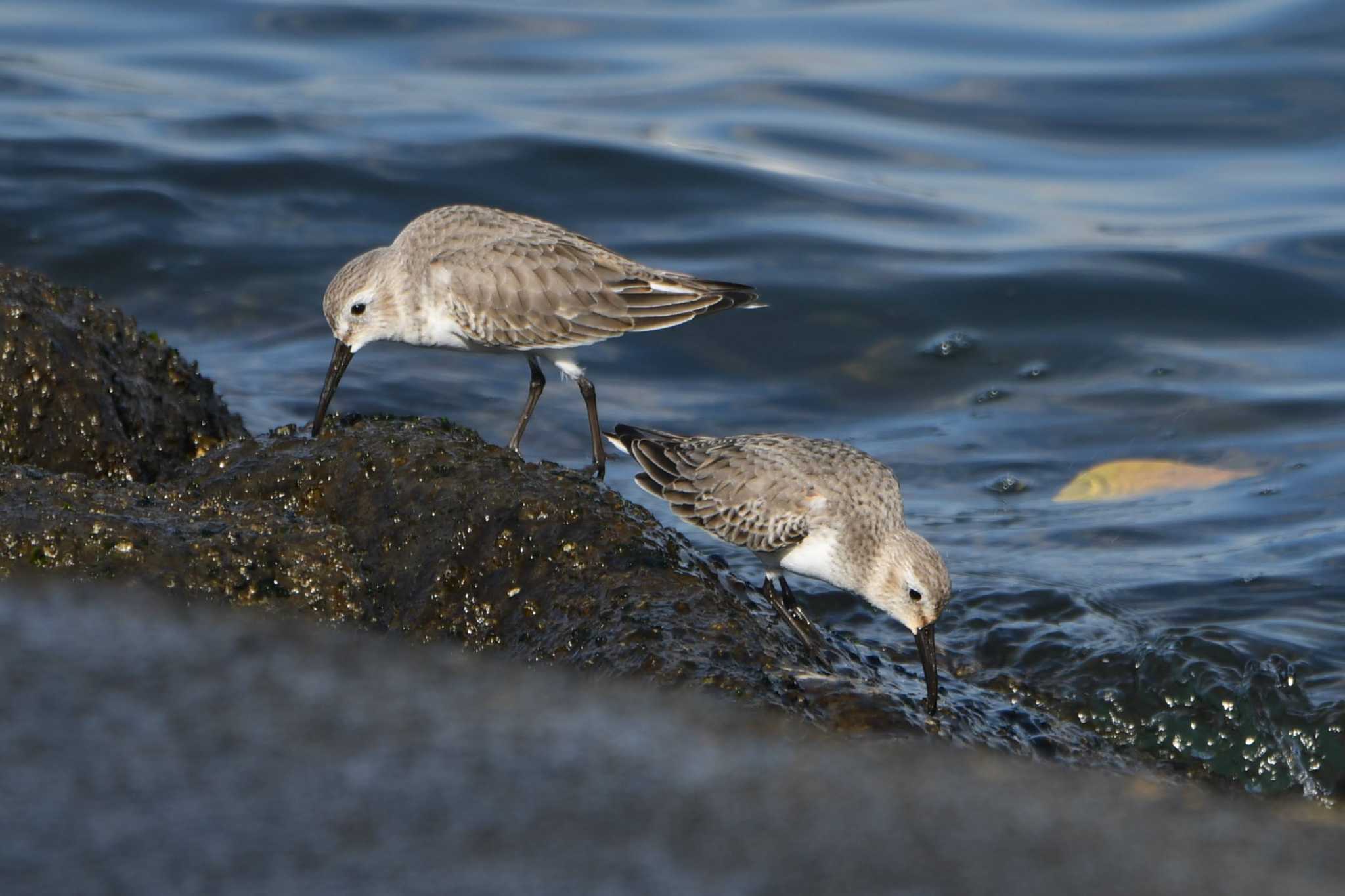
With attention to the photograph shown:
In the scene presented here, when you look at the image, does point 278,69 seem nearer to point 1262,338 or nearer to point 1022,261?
point 1022,261

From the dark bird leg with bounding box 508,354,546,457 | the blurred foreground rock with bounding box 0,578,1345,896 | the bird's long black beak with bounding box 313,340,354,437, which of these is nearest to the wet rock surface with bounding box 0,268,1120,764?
the blurred foreground rock with bounding box 0,578,1345,896

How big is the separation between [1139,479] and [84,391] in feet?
18.2

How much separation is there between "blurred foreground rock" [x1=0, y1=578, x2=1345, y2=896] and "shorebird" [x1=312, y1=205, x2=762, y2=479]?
277 cm

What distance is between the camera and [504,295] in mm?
7332

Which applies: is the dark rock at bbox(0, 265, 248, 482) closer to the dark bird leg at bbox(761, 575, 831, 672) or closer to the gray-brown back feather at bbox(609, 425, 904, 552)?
the gray-brown back feather at bbox(609, 425, 904, 552)

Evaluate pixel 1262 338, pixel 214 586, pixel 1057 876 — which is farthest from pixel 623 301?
pixel 1262 338

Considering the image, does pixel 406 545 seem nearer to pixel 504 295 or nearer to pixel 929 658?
pixel 929 658

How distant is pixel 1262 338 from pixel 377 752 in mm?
8456

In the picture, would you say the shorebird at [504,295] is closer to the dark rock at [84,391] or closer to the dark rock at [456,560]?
the dark rock at [84,391]

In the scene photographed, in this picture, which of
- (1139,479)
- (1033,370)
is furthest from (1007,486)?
(1033,370)

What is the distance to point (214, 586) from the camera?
15.7ft

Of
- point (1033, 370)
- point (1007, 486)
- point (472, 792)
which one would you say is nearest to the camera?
point (472, 792)

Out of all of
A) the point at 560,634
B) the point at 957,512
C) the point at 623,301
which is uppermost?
the point at 623,301

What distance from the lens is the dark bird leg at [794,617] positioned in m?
5.34
